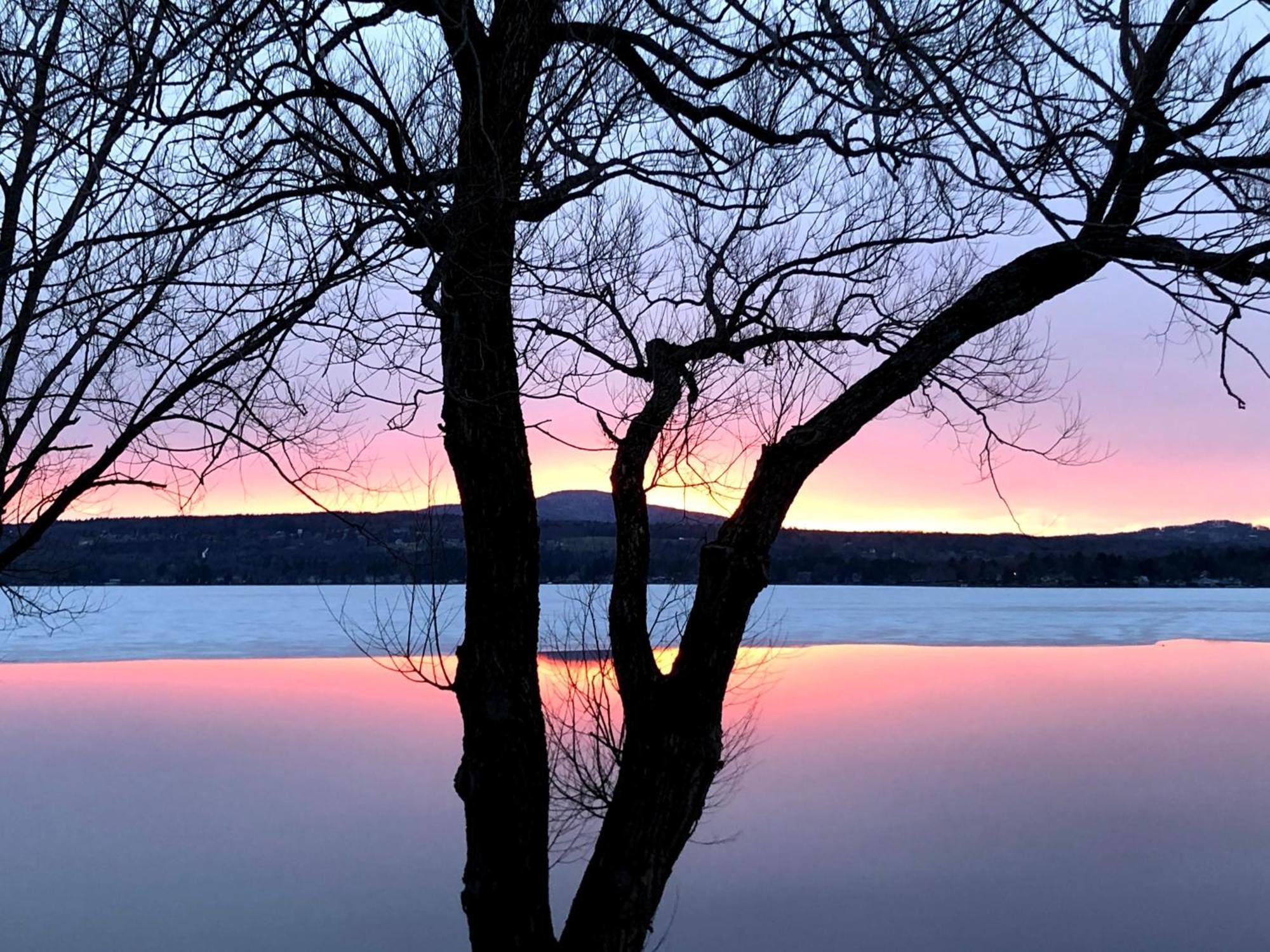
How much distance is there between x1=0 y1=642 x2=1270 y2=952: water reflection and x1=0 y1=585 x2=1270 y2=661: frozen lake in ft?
7.44

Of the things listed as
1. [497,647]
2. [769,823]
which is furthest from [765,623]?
[497,647]

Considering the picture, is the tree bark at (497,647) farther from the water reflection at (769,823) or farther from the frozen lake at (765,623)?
the frozen lake at (765,623)

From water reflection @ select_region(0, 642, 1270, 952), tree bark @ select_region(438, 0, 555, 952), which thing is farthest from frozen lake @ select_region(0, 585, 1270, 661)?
tree bark @ select_region(438, 0, 555, 952)

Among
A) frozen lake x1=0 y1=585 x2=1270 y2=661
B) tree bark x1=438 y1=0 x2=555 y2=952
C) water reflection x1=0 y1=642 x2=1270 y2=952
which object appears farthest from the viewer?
frozen lake x1=0 y1=585 x2=1270 y2=661

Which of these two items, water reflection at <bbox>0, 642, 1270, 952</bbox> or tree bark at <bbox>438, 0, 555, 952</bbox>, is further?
water reflection at <bbox>0, 642, 1270, 952</bbox>

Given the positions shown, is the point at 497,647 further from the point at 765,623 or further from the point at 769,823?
the point at 765,623

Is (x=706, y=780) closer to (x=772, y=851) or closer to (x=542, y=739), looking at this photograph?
(x=542, y=739)

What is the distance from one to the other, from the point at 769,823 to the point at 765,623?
18136 mm

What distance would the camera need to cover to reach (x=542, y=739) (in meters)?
3.29

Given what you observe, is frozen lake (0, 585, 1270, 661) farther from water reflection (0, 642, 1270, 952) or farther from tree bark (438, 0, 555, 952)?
tree bark (438, 0, 555, 952)

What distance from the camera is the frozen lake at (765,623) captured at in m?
26.8

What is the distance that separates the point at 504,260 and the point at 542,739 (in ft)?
4.36

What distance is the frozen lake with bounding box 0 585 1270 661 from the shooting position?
26.8 m

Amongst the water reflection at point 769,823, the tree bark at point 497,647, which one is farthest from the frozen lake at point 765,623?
the tree bark at point 497,647
